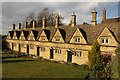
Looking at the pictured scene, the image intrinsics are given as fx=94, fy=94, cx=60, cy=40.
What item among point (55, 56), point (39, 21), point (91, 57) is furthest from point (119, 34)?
point (39, 21)

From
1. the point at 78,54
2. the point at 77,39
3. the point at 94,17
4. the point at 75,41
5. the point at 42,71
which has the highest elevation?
the point at 94,17

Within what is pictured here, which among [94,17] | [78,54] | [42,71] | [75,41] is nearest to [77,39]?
[75,41]

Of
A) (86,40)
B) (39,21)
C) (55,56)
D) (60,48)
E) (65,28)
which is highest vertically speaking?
(39,21)

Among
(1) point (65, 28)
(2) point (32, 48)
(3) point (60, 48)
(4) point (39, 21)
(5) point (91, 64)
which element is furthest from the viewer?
(4) point (39, 21)

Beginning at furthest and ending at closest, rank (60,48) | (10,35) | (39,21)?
(39,21) < (10,35) < (60,48)

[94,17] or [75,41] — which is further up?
[94,17]

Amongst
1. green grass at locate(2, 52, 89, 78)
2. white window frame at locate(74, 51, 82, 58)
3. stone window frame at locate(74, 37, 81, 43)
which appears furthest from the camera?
stone window frame at locate(74, 37, 81, 43)

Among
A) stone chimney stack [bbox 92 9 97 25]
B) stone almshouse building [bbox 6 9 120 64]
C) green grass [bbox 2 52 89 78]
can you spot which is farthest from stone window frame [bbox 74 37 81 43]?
green grass [bbox 2 52 89 78]

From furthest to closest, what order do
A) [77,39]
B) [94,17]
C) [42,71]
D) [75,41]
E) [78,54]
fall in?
[94,17]
[75,41]
[77,39]
[78,54]
[42,71]

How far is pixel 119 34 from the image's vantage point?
720 inches

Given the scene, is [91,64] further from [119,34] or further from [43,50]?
[43,50]

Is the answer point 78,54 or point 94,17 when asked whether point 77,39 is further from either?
point 94,17

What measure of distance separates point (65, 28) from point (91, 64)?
14.2m

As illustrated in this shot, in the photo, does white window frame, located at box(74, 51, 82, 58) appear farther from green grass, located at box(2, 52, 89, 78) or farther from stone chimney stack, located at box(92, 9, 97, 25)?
stone chimney stack, located at box(92, 9, 97, 25)
